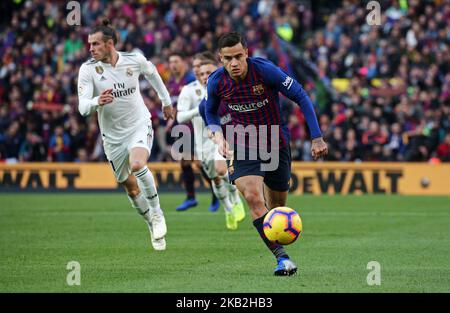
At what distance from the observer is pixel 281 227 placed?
29.1 feet

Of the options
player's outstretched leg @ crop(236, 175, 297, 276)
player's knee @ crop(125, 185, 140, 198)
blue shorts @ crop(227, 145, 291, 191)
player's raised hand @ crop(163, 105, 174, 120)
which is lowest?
player's knee @ crop(125, 185, 140, 198)

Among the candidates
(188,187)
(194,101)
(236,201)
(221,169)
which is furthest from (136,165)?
(188,187)

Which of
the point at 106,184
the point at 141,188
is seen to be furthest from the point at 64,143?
A: the point at 141,188

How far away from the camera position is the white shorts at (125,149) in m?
11.4

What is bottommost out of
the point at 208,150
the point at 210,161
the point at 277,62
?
the point at 210,161

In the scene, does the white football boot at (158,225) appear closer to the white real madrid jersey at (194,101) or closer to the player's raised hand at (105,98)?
the player's raised hand at (105,98)

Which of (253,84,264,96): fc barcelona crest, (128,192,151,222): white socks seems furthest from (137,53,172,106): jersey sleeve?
(253,84,264,96): fc barcelona crest

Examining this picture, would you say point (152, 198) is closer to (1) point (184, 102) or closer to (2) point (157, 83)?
(2) point (157, 83)

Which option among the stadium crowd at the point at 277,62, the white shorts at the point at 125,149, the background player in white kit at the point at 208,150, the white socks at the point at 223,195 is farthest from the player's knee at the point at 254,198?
the stadium crowd at the point at 277,62

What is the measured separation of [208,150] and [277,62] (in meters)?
11.5

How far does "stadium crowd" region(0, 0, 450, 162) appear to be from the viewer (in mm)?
24812

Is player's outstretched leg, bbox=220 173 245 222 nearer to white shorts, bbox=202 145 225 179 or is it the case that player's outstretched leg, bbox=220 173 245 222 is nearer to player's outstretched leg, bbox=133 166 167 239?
white shorts, bbox=202 145 225 179

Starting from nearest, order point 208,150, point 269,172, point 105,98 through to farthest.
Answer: point 269,172 < point 105,98 < point 208,150

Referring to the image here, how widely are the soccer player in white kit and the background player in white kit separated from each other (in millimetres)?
3099
